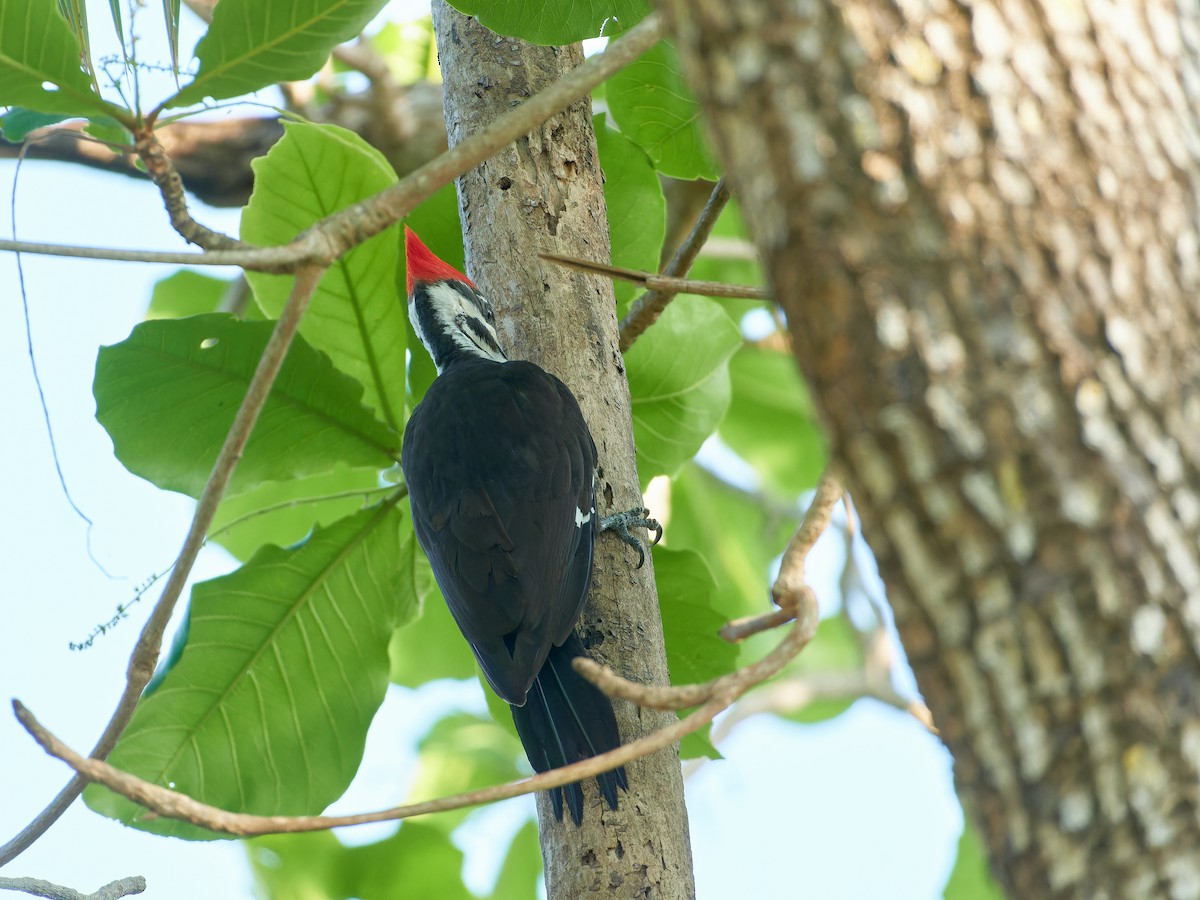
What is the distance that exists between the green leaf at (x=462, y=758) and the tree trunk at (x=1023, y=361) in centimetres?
301

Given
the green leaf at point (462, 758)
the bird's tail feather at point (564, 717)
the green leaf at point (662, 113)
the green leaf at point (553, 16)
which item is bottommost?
the bird's tail feather at point (564, 717)

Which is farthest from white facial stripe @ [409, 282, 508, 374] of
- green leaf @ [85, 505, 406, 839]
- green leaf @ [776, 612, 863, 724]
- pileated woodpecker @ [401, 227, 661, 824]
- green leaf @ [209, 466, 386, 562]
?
green leaf @ [776, 612, 863, 724]

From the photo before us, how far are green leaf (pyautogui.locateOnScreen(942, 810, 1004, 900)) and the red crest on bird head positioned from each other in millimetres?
1561

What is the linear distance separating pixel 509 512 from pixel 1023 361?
1352mm

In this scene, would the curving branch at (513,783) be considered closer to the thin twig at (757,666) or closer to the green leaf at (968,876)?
the thin twig at (757,666)

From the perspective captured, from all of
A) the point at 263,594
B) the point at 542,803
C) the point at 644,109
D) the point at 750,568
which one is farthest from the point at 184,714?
the point at 750,568

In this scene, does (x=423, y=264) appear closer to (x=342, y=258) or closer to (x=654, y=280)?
(x=342, y=258)

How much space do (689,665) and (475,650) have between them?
46 cm

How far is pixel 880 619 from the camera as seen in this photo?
3.49m

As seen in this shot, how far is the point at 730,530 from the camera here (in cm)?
395

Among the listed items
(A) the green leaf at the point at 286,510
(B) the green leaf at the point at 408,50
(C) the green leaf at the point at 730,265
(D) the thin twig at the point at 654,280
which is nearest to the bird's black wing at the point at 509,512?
(D) the thin twig at the point at 654,280

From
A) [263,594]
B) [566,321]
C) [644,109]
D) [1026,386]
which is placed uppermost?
[644,109]

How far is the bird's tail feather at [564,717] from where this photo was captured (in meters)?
1.76

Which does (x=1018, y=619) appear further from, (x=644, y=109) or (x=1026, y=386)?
(x=644, y=109)
